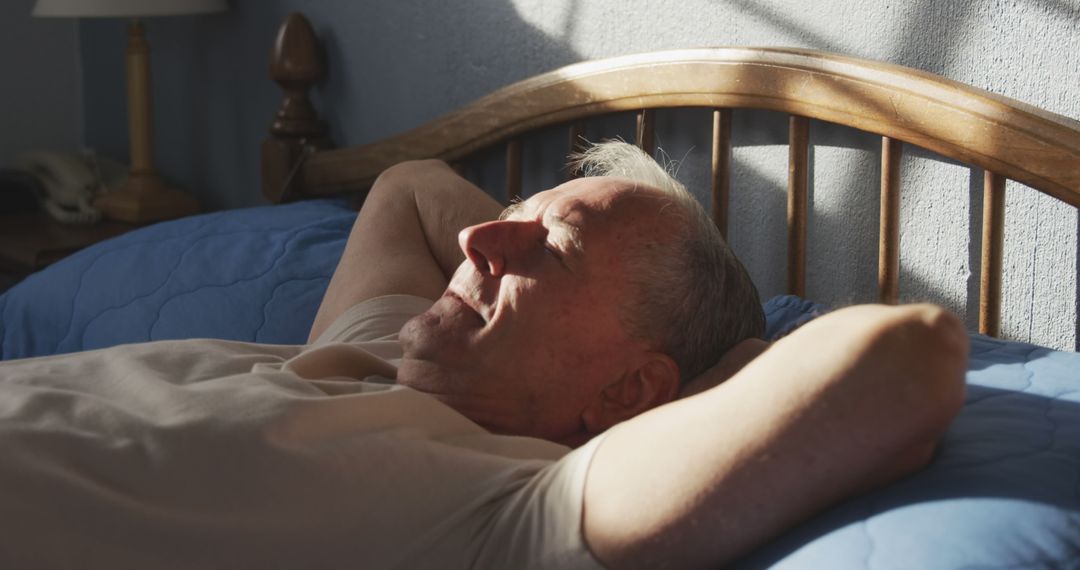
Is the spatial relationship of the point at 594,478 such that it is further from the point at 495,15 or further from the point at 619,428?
the point at 495,15

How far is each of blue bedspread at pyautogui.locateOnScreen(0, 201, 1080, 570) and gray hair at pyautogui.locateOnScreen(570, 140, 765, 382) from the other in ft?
0.50

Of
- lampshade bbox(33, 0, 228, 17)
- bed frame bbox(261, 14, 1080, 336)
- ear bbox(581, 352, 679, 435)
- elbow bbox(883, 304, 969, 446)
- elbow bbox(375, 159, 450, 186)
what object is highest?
lampshade bbox(33, 0, 228, 17)

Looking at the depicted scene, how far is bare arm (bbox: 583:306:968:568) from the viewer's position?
0.75m

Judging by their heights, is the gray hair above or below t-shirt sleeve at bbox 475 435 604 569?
above

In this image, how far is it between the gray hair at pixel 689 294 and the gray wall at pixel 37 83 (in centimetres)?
221

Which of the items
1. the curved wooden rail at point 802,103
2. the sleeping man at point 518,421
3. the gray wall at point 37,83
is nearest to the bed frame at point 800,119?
the curved wooden rail at point 802,103

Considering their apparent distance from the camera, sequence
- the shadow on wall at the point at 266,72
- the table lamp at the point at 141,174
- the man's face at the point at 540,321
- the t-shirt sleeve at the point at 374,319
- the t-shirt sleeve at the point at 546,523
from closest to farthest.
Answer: the t-shirt sleeve at the point at 546,523 < the man's face at the point at 540,321 < the t-shirt sleeve at the point at 374,319 < the shadow on wall at the point at 266,72 < the table lamp at the point at 141,174

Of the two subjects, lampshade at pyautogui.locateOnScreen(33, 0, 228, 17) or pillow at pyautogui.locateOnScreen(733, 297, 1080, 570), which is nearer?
pillow at pyautogui.locateOnScreen(733, 297, 1080, 570)

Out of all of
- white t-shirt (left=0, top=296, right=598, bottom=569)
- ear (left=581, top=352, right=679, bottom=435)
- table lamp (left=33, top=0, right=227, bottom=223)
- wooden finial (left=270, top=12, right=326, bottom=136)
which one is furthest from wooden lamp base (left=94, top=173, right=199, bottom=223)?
ear (left=581, top=352, right=679, bottom=435)

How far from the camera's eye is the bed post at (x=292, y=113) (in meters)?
2.17

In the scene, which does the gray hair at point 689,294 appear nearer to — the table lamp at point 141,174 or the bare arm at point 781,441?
the bare arm at point 781,441

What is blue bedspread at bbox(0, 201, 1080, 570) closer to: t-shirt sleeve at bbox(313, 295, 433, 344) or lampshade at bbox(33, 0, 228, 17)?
t-shirt sleeve at bbox(313, 295, 433, 344)

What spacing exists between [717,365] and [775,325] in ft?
0.68

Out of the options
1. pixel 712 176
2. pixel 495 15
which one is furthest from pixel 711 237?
pixel 495 15
